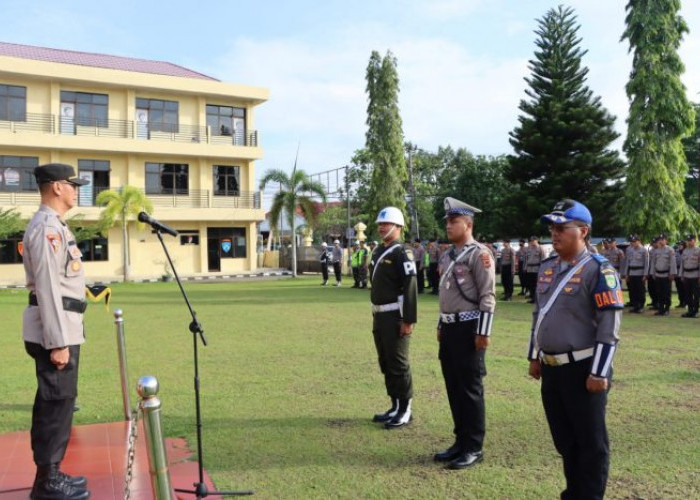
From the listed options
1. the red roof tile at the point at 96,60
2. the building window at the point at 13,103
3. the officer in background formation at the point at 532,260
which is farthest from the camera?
the red roof tile at the point at 96,60

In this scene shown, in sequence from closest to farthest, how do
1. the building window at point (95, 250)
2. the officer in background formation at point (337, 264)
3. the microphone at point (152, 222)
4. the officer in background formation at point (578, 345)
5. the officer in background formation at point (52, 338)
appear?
the officer in background formation at point (578, 345) < the officer in background formation at point (52, 338) < the microphone at point (152, 222) < the officer in background formation at point (337, 264) < the building window at point (95, 250)

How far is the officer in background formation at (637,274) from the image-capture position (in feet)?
47.6

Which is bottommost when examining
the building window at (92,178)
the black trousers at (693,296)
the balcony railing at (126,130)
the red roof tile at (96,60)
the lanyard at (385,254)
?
the black trousers at (693,296)

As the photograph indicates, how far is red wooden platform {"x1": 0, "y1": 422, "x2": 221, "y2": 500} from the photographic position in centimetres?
398

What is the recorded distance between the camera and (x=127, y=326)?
39.4 feet

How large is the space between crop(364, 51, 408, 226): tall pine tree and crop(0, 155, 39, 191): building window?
666 inches

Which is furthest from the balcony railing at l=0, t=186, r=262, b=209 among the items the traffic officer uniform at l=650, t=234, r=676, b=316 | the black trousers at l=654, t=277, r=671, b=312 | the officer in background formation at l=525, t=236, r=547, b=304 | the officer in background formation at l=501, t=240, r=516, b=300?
the black trousers at l=654, t=277, r=671, b=312

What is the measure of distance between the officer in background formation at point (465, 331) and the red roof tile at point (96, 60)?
31.6 meters

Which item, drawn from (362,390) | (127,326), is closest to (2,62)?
(127,326)

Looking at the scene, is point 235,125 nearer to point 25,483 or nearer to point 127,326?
point 127,326

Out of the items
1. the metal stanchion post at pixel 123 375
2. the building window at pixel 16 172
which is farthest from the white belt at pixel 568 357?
the building window at pixel 16 172

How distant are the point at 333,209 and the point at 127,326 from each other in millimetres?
42261

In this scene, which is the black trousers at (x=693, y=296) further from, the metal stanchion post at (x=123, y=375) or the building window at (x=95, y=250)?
the building window at (x=95, y=250)

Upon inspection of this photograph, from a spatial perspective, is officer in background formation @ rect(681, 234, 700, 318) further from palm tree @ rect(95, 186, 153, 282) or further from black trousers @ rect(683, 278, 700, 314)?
palm tree @ rect(95, 186, 153, 282)
